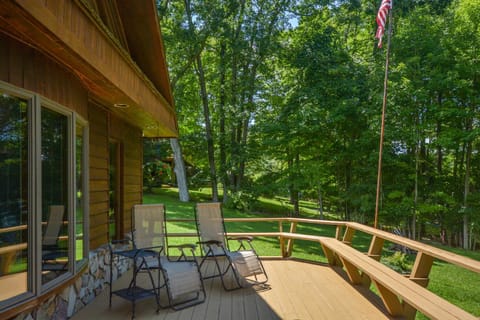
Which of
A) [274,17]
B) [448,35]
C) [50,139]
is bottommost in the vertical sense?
[50,139]

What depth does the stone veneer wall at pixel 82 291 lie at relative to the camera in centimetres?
299

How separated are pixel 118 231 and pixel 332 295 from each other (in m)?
3.42

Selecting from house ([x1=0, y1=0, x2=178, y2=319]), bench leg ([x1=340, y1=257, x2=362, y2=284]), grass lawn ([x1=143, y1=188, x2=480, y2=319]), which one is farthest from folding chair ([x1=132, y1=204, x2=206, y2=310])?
grass lawn ([x1=143, y1=188, x2=480, y2=319])

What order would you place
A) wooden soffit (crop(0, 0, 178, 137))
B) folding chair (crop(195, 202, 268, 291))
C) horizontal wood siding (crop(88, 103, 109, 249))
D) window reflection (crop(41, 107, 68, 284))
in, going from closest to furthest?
wooden soffit (crop(0, 0, 178, 137)) → window reflection (crop(41, 107, 68, 284)) → horizontal wood siding (crop(88, 103, 109, 249)) → folding chair (crop(195, 202, 268, 291))

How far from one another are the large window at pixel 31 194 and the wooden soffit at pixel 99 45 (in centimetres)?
45

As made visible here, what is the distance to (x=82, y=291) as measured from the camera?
3.90 m

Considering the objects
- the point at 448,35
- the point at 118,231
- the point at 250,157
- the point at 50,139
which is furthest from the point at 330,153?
the point at 50,139

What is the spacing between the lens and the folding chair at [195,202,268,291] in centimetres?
471

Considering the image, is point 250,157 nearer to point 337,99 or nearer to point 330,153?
point 330,153

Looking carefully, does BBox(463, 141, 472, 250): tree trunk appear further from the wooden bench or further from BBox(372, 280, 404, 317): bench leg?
BBox(372, 280, 404, 317): bench leg

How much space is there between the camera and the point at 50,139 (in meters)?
2.99

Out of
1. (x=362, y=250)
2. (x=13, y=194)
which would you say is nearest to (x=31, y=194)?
(x=13, y=194)

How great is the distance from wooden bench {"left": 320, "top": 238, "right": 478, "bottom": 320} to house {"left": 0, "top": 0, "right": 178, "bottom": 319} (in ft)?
9.33

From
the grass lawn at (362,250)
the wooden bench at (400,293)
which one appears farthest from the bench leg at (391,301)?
the grass lawn at (362,250)
